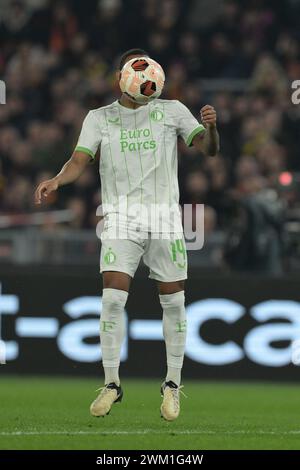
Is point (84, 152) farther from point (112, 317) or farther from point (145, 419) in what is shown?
point (145, 419)

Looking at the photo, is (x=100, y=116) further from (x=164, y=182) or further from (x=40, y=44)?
(x=40, y=44)

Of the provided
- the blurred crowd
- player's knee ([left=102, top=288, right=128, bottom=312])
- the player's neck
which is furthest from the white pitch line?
the blurred crowd

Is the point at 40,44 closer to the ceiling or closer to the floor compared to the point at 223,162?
closer to the ceiling

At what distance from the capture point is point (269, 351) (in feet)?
41.6

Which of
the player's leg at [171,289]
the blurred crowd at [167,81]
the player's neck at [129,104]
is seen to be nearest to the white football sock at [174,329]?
the player's leg at [171,289]

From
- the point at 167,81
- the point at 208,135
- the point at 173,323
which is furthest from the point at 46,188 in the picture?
the point at 167,81

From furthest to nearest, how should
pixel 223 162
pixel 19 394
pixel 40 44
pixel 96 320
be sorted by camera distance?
pixel 40 44
pixel 223 162
pixel 96 320
pixel 19 394

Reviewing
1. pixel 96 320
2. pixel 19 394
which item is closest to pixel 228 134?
pixel 96 320

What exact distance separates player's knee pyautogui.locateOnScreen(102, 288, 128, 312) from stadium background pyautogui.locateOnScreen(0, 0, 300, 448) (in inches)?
36.9

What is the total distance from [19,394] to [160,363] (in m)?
2.41

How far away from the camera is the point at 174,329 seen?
8062 mm

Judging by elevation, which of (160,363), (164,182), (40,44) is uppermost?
(40,44)

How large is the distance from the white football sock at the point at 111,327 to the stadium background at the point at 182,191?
2.32 feet

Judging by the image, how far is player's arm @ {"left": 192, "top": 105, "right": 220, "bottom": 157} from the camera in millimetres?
7727
